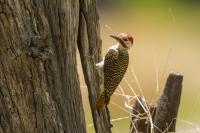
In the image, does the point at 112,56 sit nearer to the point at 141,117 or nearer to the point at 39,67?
the point at 141,117

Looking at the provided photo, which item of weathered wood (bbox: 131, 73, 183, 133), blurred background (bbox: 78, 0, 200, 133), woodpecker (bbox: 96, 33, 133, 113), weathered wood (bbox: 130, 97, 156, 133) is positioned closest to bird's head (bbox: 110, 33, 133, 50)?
woodpecker (bbox: 96, 33, 133, 113)

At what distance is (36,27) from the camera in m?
4.52

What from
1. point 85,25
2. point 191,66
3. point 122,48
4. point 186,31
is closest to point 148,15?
point 186,31

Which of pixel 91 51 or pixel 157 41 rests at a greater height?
pixel 91 51

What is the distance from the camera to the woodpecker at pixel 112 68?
17.8 ft

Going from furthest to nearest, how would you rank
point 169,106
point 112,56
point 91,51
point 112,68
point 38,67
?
point 112,56
point 112,68
point 169,106
point 91,51
point 38,67

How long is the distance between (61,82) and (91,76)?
1.83 ft

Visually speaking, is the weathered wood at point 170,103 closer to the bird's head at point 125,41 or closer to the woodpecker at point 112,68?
the woodpecker at point 112,68

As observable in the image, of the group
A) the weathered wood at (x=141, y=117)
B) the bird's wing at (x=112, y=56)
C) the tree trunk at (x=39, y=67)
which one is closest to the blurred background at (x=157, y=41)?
the bird's wing at (x=112, y=56)

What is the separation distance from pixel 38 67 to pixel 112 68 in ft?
4.98

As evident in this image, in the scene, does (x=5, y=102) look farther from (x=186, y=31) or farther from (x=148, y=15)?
(x=148, y=15)

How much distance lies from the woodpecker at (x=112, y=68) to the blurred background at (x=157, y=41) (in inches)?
105

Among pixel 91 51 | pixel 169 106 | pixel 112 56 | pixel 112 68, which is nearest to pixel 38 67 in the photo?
pixel 91 51

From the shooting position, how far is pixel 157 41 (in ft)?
43.9
